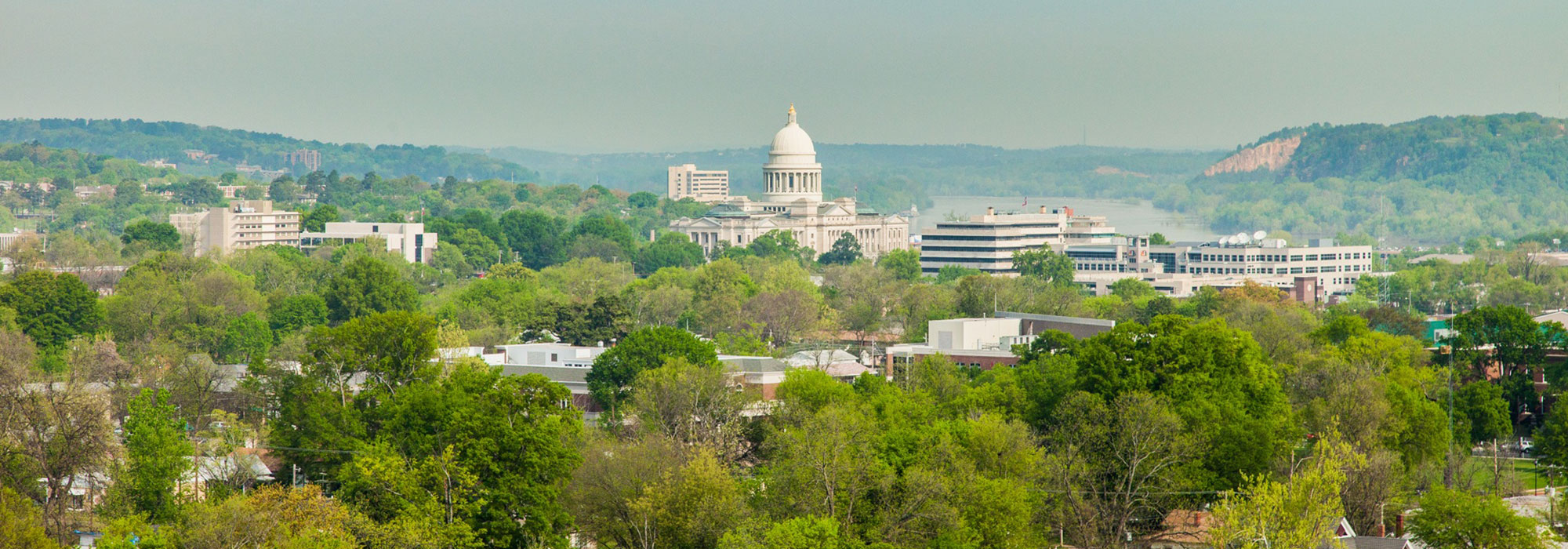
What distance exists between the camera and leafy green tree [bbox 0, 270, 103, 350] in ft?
275

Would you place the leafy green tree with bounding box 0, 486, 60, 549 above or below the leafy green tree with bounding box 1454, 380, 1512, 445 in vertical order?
below

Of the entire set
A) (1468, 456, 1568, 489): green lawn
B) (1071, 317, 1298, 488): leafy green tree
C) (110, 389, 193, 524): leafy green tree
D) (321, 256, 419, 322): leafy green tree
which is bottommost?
(1468, 456, 1568, 489): green lawn

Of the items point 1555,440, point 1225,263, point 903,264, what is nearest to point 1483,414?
point 1555,440

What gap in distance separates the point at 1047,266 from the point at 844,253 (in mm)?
28939

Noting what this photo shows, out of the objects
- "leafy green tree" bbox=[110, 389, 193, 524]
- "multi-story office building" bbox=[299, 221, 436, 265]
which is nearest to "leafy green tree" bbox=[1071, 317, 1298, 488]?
"leafy green tree" bbox=[110, 389, 193, 524]

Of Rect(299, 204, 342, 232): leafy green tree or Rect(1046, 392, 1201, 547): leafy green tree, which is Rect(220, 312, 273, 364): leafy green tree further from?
Rect(299, 204, 342, 232): leafy green tree

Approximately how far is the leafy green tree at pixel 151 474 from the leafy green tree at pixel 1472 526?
2610 cm

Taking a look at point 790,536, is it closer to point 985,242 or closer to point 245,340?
point 245,340

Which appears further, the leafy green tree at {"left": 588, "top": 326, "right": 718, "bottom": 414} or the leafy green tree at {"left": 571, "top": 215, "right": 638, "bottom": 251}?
the leafy green tree at {"left": 571, "top": 215, "right": 638, "bottom": 251}

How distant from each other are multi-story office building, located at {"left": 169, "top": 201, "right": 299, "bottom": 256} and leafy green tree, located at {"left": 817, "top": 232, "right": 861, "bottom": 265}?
41.7 m

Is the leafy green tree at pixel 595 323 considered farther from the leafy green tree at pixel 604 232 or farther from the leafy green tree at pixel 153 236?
the leafy green tree at pixel 604 232

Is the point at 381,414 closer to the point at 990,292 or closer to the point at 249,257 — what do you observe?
the point at 990,292

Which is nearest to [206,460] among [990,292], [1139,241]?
[990,292]

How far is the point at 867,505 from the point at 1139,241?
390 feet
